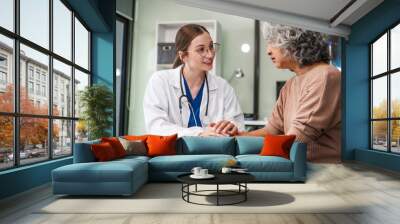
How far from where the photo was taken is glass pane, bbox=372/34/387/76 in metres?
7.89

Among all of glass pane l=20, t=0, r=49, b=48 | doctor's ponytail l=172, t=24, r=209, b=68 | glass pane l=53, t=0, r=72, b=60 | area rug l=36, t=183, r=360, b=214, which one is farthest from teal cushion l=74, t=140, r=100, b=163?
doctor's ponytail l=172, t=24, r=209, b=68

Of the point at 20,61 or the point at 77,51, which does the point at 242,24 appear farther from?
the point at 20,61

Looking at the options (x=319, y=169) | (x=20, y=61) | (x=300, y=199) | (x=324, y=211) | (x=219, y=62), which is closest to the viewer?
(x=324, y=211)

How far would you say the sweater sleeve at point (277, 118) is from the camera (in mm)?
7682

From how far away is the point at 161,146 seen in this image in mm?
6223

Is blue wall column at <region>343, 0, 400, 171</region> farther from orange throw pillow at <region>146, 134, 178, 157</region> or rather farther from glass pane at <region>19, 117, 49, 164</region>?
glass pane at <region>19, 117, 49, 164</region>

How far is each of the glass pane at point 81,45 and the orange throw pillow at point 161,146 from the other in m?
2.25

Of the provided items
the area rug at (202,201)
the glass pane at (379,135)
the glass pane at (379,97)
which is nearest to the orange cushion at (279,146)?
the area rug at (202,201)

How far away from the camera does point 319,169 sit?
708 cm

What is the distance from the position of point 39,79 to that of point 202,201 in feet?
9.88

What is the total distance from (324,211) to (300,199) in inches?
22.8

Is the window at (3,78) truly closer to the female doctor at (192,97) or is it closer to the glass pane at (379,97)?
the female doctor at (192,97)

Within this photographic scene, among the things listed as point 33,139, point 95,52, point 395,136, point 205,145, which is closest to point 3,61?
point 33,139

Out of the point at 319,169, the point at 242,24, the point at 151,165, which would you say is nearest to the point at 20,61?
the point at 151,165
